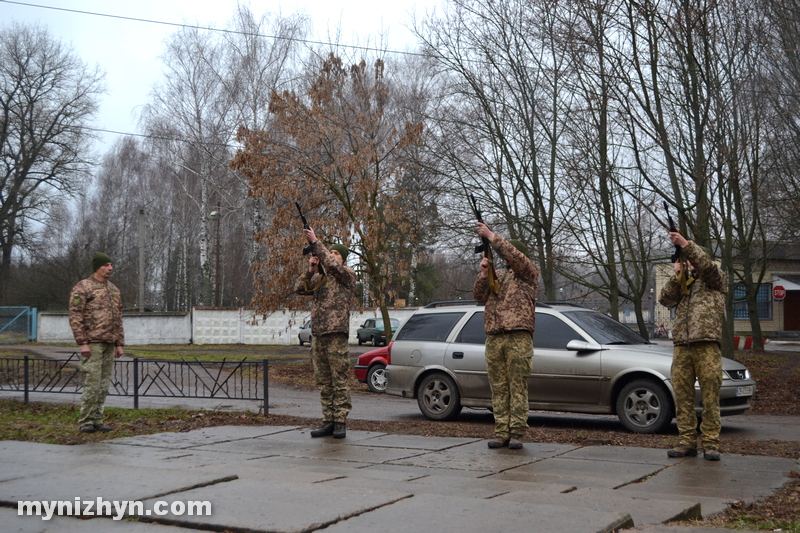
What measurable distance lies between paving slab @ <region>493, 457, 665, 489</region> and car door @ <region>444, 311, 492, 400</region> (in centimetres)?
360

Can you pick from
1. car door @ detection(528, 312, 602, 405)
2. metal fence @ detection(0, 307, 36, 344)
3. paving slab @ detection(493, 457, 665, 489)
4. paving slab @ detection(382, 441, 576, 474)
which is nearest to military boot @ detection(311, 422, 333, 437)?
paving slab @ detection(382, 441, 576, 474)

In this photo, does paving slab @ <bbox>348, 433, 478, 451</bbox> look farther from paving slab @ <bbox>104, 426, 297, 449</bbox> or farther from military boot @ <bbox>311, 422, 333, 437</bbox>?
paving slab @ <bbox>104, 426, 297, 449</bbox>

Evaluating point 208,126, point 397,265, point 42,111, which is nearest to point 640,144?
point 397,265

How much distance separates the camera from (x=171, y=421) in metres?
10.0

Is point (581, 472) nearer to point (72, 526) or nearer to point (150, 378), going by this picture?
point (72, 526)

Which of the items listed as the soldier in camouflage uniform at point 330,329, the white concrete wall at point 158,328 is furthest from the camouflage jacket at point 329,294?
the white concrete wall at point 158,328

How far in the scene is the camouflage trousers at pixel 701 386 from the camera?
6801 millimetres

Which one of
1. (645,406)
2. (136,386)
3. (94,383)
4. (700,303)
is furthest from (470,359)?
(136,386)

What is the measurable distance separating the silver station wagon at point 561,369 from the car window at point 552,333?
14 millimetres

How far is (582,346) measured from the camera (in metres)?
9.83

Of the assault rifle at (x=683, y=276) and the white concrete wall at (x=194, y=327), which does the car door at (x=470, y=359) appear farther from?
the white concrete wall at (x=194, y=327)

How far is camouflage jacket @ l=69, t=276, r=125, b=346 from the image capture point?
8.95 m

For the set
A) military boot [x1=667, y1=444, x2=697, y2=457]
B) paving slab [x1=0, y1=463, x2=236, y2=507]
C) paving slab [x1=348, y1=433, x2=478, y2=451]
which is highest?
paving slab [x1=0, y1=463, x2=236, y2=507]

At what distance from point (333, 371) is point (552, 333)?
11.4ft
